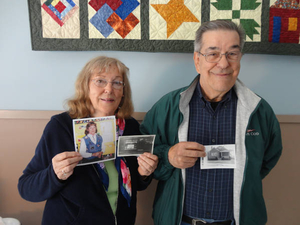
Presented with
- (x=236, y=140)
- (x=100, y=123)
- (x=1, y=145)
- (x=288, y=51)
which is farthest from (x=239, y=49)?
(x=1, y=145)

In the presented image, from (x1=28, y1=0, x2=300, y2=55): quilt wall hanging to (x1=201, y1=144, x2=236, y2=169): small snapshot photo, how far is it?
2.77 feet

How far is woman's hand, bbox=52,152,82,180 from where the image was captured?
108 cm

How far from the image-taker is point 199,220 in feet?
4.08

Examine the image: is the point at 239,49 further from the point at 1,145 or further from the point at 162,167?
the point at 1,145

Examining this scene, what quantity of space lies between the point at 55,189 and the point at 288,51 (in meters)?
1.90

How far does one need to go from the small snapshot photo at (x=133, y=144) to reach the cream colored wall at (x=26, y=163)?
1.95 ft

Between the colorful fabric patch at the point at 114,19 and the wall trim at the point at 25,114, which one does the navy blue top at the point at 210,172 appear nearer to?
the colorful fabric patch at the point at 114,19

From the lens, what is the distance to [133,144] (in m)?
1.20

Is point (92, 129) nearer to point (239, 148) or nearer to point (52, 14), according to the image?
point (239, 148)

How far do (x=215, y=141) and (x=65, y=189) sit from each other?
0.88 metres

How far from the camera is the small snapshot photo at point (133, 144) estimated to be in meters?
1.19

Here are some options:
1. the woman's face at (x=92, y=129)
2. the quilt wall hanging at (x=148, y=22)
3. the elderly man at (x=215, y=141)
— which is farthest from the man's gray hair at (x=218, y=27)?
the woman's face at (x=92, y=129)

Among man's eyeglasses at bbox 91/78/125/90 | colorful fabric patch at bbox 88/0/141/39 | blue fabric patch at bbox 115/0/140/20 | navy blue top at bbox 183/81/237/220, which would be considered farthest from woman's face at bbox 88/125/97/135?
blue fabric patch at bbox 115/0/140/20

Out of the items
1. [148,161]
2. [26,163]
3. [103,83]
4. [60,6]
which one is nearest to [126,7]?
[60,6]
